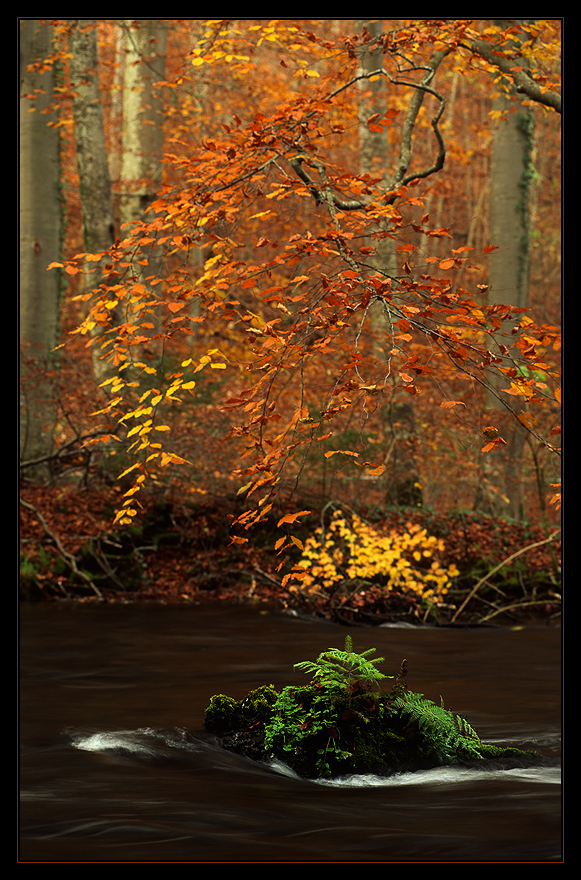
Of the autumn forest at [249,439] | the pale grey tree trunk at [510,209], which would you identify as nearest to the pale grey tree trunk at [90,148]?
the autumn forest at [249,439]

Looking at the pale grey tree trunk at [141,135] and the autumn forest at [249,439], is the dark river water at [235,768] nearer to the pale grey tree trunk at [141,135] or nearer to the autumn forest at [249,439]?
Result: the autumn forest at [249,439]

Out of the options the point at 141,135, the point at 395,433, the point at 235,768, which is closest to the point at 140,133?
the point at 141,135

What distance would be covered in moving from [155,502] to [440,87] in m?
20.2

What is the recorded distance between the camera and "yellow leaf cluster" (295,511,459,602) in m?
11.4

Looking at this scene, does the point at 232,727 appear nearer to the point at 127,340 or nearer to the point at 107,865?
the point at 107,865

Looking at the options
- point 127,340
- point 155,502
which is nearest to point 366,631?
point 155,502

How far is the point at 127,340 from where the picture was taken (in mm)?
5668

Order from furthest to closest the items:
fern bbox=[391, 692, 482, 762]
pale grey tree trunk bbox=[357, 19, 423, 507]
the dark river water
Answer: pale grey tree trunk bbox=[357, 19, 423, 507] < fern bbox=[391, 692, 482, 762] < the dark river water

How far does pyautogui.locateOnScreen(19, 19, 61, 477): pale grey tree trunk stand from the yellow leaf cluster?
4.27 metres

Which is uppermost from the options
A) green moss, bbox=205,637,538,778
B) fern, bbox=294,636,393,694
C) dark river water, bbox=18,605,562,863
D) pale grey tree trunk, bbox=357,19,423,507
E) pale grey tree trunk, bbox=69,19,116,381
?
pale grey tree trunk, bbox=69,19,116,381

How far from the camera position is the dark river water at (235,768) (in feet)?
15.8

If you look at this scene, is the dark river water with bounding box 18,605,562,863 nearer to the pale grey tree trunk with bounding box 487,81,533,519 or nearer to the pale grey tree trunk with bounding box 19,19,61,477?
the pale grey tree trunk with bounding box 19,19,61,477

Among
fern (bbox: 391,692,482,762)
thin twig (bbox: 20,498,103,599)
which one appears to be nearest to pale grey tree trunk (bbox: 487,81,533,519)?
thin twig (bbox: 20,498,103,599)

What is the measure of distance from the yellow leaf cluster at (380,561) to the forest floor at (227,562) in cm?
16
